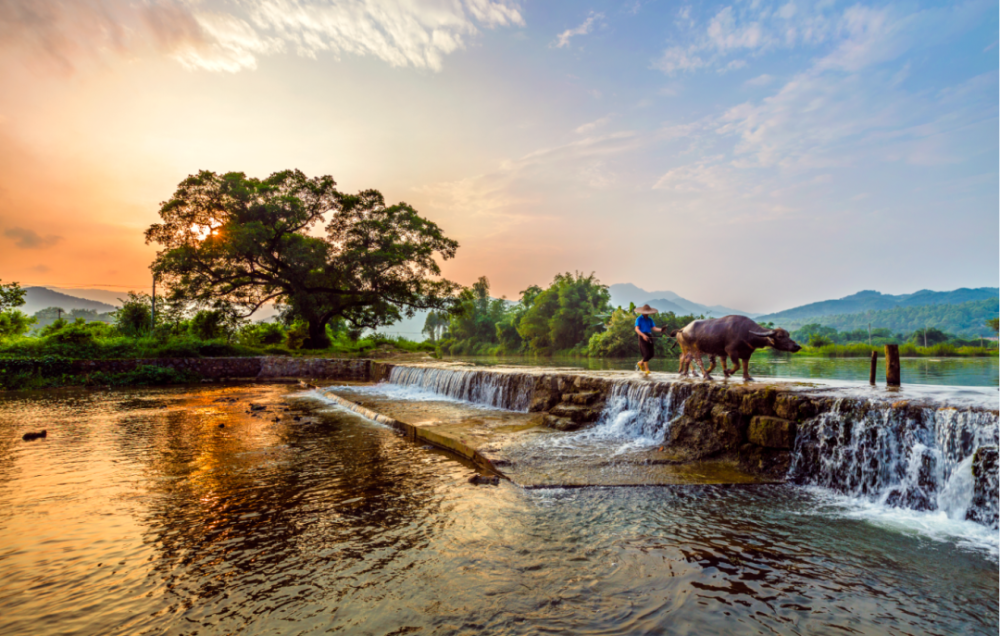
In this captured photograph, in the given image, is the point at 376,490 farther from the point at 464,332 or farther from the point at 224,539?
the point at 464,332

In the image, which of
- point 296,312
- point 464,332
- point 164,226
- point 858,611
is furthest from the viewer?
point 464,332

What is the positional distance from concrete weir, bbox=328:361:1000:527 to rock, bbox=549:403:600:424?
0.02 m

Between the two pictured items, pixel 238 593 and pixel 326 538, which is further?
pixel 326 538

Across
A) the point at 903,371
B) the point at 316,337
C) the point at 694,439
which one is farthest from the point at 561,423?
the point at 316,337

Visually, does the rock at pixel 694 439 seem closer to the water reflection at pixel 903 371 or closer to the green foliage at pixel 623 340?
the water reflection at pixel 903 371

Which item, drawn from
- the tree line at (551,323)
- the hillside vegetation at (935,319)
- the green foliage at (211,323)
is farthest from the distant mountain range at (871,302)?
the green foliage at (211,323)

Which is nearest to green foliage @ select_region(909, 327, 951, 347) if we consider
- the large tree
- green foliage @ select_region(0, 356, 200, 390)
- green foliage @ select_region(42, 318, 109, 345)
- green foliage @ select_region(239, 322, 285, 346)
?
the large tree

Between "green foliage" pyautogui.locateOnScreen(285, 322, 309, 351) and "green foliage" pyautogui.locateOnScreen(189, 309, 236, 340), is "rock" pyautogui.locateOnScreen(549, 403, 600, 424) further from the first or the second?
"green foliage" pyautogui.locateOnScreen(189, 309, 236, 340)

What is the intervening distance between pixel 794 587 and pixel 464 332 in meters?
74.8

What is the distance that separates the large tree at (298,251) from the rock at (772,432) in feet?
74.1

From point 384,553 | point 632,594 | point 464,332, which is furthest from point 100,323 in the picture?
point 464,332

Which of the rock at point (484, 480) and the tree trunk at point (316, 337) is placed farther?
the tree trunk at point (316, 337)

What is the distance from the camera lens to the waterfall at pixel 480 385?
11.6 meters

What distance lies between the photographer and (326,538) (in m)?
4.19
